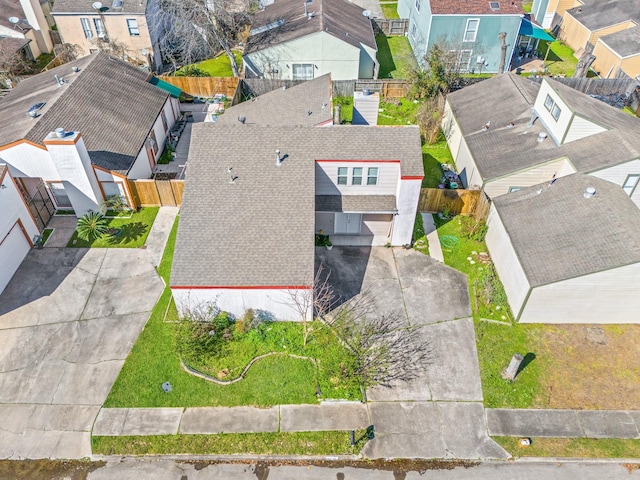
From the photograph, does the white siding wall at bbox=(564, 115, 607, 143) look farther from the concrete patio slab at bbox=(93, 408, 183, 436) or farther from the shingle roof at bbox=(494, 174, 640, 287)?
the concrete patio slab at bbox=(93, 408, 183, 436)

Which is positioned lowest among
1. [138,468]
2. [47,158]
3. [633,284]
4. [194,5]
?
[138,468]

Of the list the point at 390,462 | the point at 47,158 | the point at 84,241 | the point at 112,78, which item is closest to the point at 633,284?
the point at 390,462

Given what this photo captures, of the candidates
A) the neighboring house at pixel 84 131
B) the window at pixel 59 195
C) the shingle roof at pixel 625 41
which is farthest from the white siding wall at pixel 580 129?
the window at pixel 59 195

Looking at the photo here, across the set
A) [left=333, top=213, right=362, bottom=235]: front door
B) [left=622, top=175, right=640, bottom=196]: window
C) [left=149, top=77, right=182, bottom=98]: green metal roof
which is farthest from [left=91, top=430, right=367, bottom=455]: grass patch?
[left=149, top=77, right=182, bottom=98]: green metal roof

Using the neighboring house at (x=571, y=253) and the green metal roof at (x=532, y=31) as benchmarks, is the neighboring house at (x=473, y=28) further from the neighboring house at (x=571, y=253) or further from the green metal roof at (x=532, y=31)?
the neighboring house at (x=571, y=253)

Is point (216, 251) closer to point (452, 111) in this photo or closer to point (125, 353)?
point (125, 353)

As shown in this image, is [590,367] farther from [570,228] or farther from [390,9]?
[390,9]
